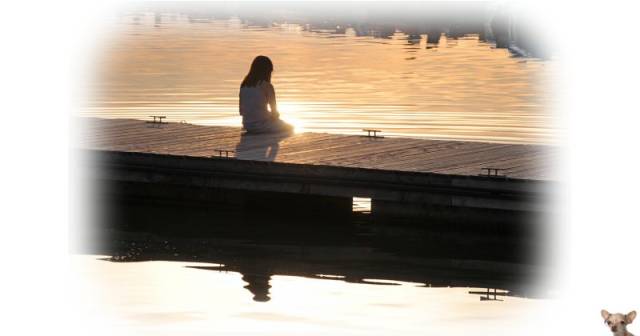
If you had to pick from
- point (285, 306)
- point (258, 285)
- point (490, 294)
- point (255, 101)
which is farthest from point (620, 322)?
point (255, 101)

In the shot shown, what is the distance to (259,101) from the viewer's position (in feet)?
77.8

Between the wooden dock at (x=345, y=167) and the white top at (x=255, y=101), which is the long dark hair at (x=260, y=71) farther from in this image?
the wooden dock at (x=345, y=167)

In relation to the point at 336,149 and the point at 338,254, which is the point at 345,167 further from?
the point at 336,149

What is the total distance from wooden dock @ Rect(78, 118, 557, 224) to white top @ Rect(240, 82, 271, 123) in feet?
1.17

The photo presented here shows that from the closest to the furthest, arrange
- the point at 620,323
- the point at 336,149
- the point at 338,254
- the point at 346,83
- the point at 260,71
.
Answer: the point at 620,323 < the point at 338,254 < the point at 336,149 < the point at 260,71 < the point at 346,83

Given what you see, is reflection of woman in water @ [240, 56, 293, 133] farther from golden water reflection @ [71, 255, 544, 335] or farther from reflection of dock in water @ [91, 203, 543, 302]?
golden water reflection @ [71, 255, 544, 335]

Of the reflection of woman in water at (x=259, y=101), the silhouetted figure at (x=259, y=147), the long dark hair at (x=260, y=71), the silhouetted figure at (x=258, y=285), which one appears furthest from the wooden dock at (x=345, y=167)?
the silhouetted figure at (x=258, y=285)

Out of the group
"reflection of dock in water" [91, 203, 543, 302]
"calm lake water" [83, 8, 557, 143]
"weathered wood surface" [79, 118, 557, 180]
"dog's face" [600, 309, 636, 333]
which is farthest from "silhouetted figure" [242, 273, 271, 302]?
"calm lake water" [83, 8, 557, 143]

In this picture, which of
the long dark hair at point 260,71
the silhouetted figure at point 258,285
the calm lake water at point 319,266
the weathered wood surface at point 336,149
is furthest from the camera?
the long dark hair at point 260,71

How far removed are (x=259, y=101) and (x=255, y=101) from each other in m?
0.06

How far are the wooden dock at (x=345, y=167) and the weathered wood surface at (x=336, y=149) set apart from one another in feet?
0.04

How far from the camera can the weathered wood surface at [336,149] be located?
20.7 m

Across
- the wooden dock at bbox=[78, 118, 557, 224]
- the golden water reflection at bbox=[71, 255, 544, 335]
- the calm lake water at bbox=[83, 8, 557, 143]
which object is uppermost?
the calm lake water at bbox=[83, 8, 557, 143]

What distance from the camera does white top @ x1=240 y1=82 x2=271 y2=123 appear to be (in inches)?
931
